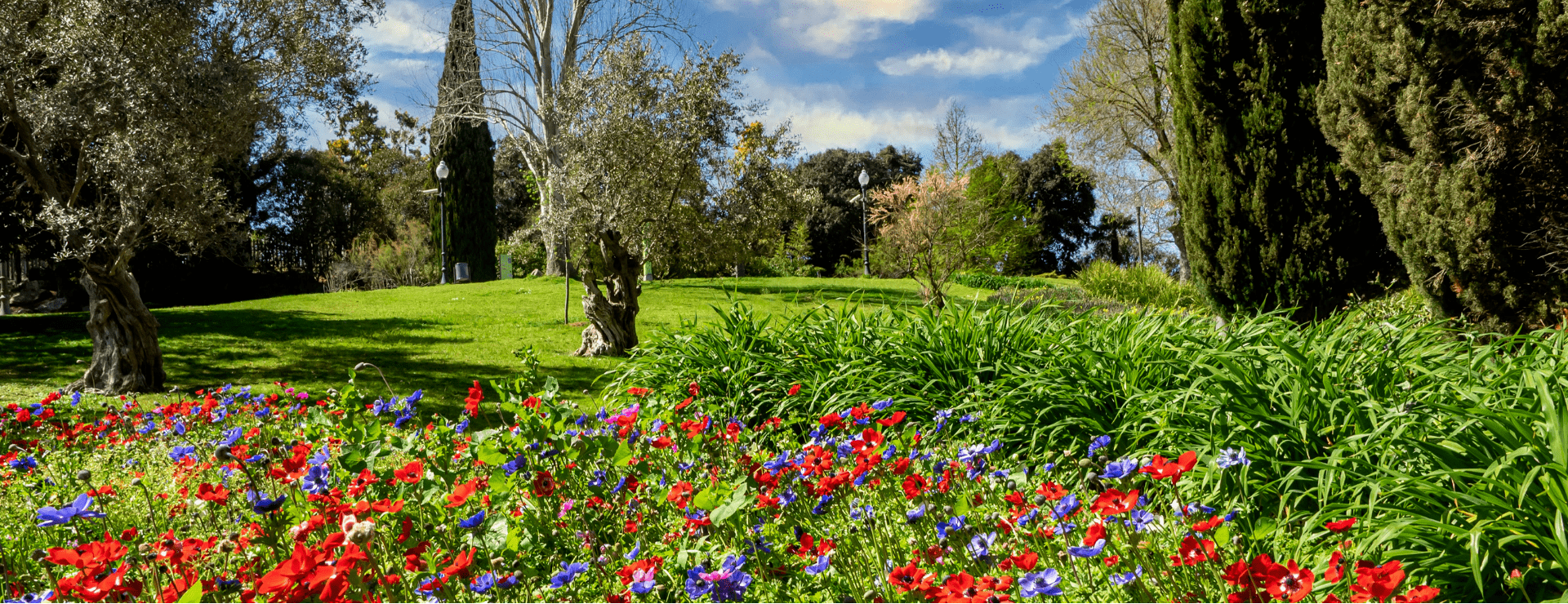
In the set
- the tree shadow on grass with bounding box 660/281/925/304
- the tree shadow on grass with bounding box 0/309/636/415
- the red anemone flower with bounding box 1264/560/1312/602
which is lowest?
the tree shadow on grass with bounding box 0/309/636/415

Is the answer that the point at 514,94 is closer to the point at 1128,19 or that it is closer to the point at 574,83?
the point at 574,83

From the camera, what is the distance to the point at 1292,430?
281 centimetres

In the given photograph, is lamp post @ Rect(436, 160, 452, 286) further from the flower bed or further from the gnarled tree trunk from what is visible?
the flower bed

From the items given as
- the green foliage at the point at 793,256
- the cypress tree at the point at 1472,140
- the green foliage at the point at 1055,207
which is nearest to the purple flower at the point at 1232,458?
the cypress tree at the point at 1472,140

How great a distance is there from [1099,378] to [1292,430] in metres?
0.87

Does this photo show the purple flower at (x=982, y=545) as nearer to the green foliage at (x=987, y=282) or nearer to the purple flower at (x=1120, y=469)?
the purple flower at (x=1120, y=469)

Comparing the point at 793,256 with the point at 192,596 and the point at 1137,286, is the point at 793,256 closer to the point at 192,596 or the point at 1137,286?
the point at 1137,286

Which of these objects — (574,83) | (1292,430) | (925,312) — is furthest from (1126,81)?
(1292,430)

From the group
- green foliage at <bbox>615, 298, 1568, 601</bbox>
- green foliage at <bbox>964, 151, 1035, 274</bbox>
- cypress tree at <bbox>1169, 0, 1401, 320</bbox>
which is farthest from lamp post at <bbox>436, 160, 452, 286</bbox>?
cypress tree at <bbox>1169, 0, 1401, 320</bbox>

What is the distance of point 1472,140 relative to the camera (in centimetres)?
442

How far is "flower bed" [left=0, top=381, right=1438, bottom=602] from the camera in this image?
5.88 ft

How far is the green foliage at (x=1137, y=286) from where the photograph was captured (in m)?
14.1

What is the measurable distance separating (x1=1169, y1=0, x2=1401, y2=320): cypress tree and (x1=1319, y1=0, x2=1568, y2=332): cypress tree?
60.6 inches

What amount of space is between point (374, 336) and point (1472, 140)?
1143 cm
